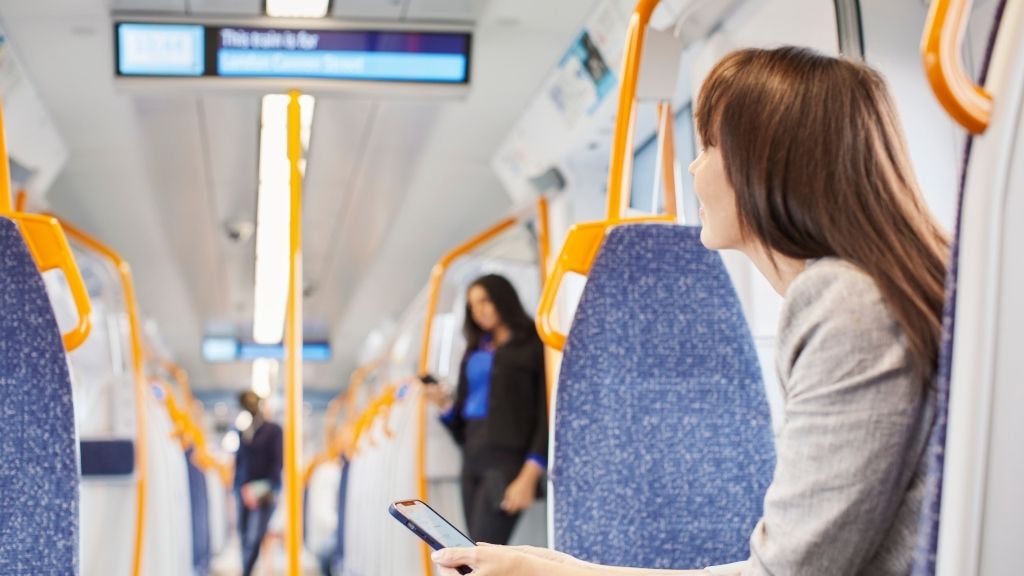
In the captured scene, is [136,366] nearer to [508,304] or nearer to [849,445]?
[508,304]

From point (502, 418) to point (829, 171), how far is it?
2.64 m

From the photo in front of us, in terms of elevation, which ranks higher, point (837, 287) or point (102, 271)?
point (837, 287)

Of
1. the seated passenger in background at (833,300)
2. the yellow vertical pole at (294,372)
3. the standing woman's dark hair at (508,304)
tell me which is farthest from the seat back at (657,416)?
the standing woman's dark hair at (508,304)

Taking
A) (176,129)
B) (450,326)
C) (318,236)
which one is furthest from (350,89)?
(318,236)

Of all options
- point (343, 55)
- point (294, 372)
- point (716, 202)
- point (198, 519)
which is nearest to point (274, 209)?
point (198, 519)

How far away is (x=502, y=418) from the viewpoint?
3709mm

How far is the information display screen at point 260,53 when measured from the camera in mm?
3848

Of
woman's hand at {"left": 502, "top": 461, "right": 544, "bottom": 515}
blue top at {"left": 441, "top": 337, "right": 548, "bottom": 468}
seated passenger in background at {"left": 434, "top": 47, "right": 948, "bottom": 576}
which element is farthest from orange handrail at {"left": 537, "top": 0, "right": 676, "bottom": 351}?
blue top at {"left": 441, "top": 337, "right": 548, "bottom": 468}

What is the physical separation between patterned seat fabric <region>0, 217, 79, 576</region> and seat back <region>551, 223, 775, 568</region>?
85cm

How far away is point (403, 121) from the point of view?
251 inches

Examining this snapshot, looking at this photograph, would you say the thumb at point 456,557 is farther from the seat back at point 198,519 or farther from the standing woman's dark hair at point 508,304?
the seat back at point 198,519

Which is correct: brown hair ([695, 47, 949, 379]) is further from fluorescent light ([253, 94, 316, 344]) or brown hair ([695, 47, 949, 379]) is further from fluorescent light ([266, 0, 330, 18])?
fluorescent light ([266, 0, 330, 18])

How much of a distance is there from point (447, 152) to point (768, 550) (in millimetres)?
6028

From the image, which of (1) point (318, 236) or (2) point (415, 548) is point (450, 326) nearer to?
(2) point (415, 548)
